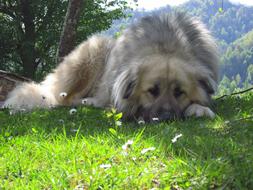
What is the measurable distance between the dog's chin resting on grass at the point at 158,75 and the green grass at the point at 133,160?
3.89ft

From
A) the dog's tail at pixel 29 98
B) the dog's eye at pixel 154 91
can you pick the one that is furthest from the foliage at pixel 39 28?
the dog's eye at pixel 154 91

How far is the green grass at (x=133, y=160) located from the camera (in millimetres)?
2424

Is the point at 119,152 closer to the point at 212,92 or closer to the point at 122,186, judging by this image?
the point at 122,186

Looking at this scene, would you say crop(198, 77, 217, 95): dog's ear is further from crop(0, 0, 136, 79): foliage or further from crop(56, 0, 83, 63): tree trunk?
crop(0, 0, 136, 79): foliage

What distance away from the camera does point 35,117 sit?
5363mm

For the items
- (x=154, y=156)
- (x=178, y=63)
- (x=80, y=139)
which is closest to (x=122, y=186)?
(x=154, y=156)

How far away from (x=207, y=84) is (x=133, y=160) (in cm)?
307

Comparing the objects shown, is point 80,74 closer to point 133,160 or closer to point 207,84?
point 207,84

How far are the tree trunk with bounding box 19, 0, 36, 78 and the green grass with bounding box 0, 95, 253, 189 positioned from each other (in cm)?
1783

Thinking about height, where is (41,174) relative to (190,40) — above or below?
below

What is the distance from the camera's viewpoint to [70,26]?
9352mm

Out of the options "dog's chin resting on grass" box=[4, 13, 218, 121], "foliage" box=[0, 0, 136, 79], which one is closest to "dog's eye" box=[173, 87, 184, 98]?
"dog's chin resting on grass" box=[4, 13, 218, 121]

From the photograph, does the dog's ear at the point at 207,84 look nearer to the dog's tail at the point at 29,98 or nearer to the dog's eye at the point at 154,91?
the dog's eye at the point at 154,91

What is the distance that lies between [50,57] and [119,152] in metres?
20.1
